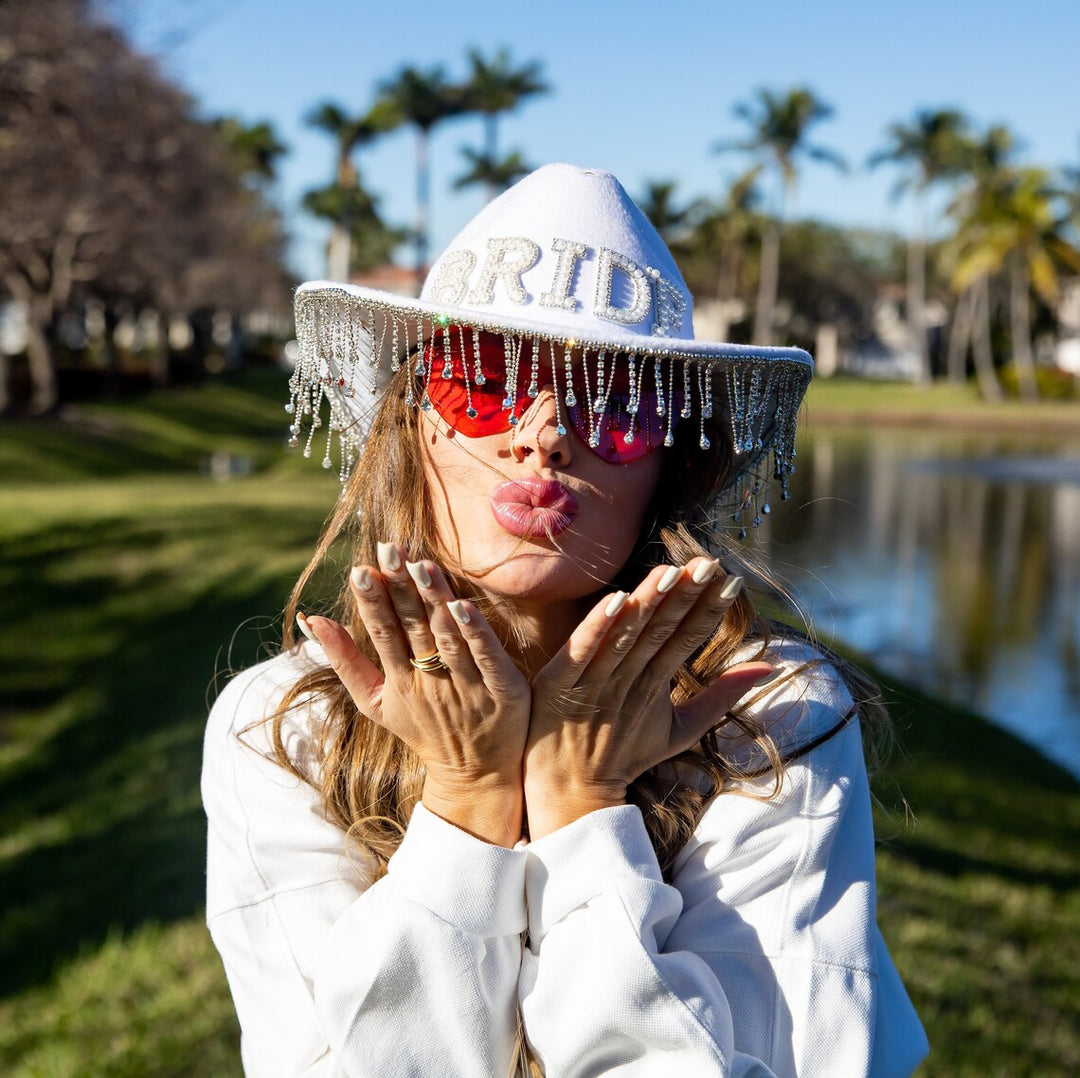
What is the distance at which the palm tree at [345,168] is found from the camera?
49781 millimetres

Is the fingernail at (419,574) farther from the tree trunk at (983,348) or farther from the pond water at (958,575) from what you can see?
the tree trunk at (983,348)

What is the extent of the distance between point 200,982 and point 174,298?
3249cm

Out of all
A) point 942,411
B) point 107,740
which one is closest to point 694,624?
point 107,740

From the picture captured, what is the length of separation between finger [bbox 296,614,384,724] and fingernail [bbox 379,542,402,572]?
0.57 ft

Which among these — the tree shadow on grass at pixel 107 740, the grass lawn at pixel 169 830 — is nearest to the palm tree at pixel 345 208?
the grass lawn at pixel 169 830

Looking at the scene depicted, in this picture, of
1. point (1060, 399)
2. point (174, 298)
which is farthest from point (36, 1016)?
point (1060, 399)

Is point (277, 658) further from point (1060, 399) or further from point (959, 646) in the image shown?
point (1060, 399)

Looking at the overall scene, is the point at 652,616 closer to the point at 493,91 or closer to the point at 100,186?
the point at 100,186

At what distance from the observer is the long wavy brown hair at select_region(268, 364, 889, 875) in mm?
1788

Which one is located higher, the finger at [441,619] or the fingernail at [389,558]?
the fingernail at [389,558]

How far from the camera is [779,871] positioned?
167 cm

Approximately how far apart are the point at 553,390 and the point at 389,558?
41 centimetres

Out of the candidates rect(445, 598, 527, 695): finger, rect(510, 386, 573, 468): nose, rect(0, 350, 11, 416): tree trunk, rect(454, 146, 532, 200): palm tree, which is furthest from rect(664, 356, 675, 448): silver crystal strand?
rect(454, 146, 532, 200): palm tree

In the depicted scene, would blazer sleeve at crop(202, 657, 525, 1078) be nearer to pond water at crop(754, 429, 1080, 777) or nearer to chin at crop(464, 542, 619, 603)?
chin at crop(464, 542, 619, 603)
